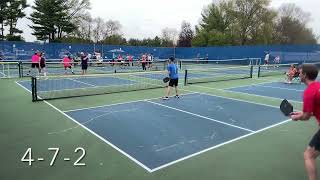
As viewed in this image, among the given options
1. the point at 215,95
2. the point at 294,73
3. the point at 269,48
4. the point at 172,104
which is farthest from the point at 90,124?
the point at 269,48

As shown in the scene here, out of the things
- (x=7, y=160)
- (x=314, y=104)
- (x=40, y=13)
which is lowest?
(x=7, y=160)

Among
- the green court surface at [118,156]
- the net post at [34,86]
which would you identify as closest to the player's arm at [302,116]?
the green court surface at [118,156]

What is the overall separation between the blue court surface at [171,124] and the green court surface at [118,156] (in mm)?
309

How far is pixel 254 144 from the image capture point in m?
7.29

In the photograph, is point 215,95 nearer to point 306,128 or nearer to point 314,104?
point 306,128

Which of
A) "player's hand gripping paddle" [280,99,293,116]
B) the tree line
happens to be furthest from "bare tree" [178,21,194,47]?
"player's hand gripping paddle" [280,99,293,116]

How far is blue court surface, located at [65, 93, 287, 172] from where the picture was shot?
22.3 feet

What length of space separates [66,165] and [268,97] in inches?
412

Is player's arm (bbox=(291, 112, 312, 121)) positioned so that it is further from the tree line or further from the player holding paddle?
the tree line

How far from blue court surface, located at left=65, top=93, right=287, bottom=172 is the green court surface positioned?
1.01 ft

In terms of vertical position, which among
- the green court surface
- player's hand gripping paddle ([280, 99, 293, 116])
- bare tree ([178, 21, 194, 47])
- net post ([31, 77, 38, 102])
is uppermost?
bare tree ([178, 21, 194, 47])

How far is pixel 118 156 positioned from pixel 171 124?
2.86 metres

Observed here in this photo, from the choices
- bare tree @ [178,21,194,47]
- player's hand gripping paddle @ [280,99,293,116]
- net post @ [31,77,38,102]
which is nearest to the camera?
player's hand gripping paddle @ [280,99,293,116]

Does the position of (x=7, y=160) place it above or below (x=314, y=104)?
below
